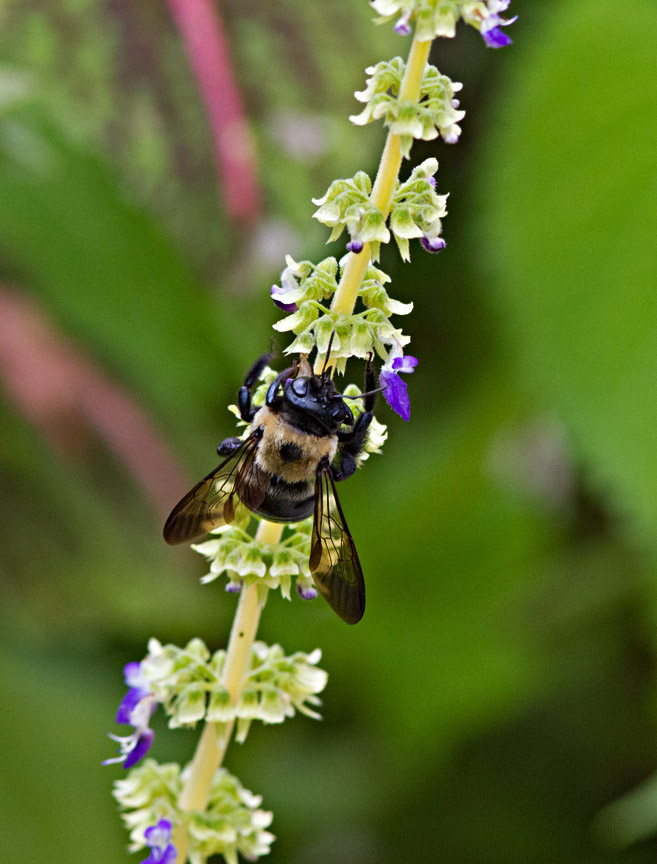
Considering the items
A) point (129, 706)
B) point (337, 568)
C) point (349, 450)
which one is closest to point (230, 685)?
point (129, 706)

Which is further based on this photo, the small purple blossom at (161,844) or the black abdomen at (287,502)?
the black abdomen at (287,502)

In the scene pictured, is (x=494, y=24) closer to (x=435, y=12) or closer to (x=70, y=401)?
(x=435, y=12)

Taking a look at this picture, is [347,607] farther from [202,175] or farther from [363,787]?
[363,787]

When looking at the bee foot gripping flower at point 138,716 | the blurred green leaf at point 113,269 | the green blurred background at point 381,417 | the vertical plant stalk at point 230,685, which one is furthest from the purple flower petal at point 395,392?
the blurred green leaf at point 113,269

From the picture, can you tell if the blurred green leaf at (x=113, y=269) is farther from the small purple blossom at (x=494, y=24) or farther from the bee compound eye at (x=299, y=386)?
the small purple blossom at (x=494, y=24)

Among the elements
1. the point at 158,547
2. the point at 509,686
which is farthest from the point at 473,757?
the point at 158,547

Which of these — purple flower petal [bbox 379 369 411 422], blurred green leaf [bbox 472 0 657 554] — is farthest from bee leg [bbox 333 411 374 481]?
blurred green leaf [bbox 472 0 657 554]

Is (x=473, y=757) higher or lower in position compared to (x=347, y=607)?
higher
